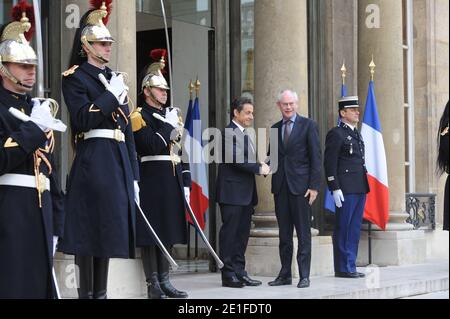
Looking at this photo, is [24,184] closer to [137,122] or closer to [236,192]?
[137,122]

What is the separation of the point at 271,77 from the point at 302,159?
1512 millimetres

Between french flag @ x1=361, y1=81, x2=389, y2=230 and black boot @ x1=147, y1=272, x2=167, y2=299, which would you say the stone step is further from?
french flag @ x1=361, y1=81, x2=389, y2=230

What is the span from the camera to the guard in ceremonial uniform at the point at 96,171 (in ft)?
20.3

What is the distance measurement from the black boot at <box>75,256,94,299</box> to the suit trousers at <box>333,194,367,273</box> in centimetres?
420

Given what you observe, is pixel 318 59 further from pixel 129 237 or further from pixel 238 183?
pixel 129 237

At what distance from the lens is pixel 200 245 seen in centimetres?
1233

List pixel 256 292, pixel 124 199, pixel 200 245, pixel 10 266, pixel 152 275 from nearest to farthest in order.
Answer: pixel 10 266 < pixel 124 199 < pixel 152 275 < pixel 256 292 < pixel 200 245

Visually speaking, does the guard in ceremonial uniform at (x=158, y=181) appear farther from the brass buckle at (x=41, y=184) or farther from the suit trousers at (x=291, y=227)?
the brass buckle at (x=41, y=184)

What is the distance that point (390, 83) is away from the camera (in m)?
12.2

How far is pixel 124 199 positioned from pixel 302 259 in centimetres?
312

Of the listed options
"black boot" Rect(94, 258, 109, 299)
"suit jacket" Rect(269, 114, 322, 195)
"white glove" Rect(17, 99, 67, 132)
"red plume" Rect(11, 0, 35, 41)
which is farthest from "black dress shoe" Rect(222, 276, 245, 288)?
"white glove" Rect(17, 99, 67, 132)

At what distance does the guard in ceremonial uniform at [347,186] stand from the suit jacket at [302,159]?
934 mm

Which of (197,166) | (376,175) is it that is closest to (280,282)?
(197,166)
